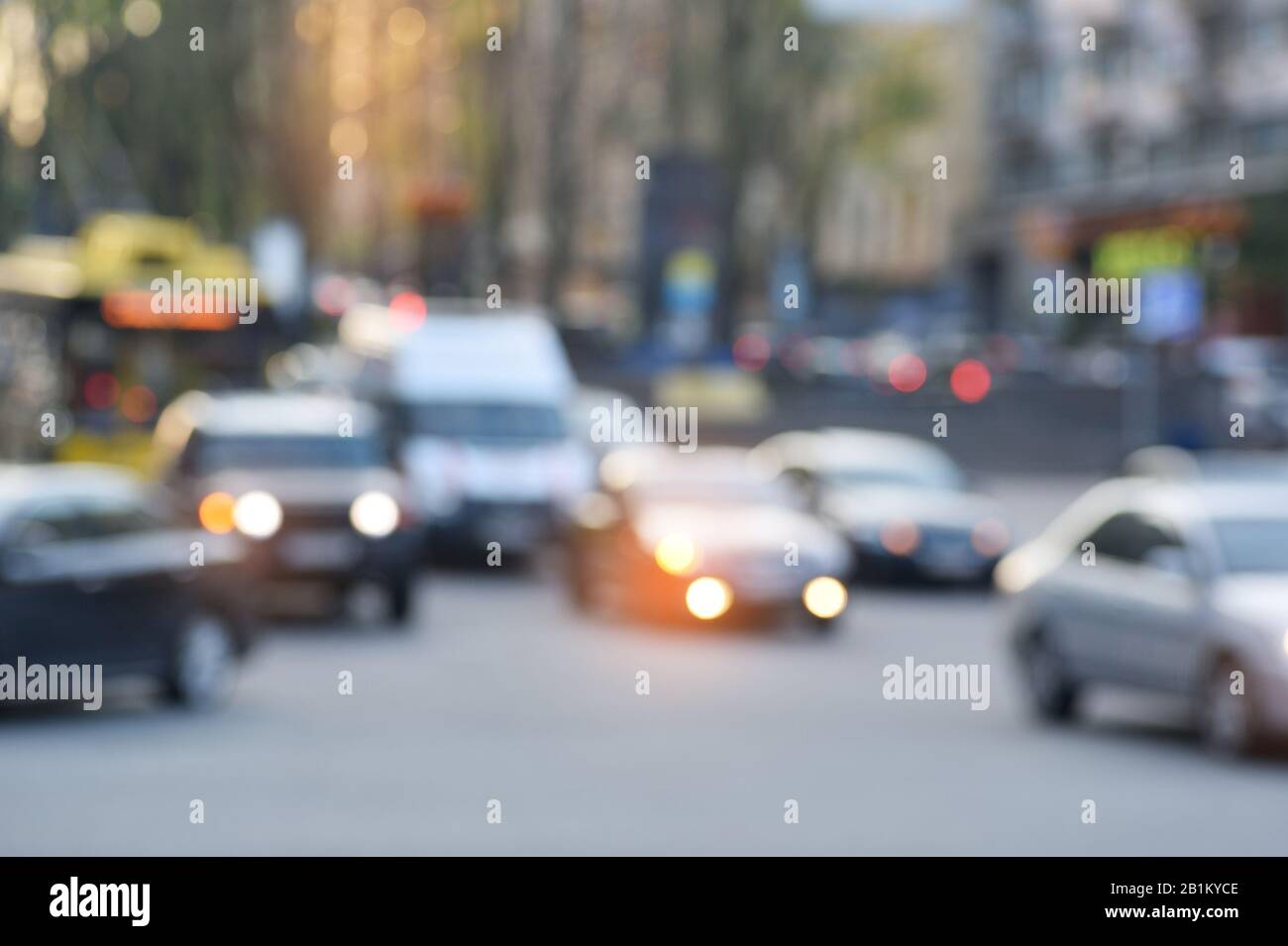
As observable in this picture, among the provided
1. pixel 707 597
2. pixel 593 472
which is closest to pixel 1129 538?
pixel 707 597

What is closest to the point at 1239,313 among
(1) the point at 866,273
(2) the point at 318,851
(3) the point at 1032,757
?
(1) the point at 866,273

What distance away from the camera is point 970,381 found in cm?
5006

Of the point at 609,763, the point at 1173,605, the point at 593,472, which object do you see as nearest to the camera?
the point at 609,763

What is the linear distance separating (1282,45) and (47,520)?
54.8 metres

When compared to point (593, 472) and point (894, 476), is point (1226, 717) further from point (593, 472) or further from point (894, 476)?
point (593, 472)

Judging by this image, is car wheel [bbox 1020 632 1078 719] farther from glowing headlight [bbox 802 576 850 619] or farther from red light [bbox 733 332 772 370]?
red light [bbox 733 332 772 370]

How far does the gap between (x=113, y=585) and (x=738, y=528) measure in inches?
308

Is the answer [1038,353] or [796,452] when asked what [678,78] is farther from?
[796,452]

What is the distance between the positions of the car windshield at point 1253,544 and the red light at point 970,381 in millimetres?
33411

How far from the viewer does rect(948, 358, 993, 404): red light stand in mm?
49594

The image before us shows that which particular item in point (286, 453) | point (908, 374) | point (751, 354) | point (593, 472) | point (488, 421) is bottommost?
point (593, 472)

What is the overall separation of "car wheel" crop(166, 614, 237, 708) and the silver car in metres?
4.75

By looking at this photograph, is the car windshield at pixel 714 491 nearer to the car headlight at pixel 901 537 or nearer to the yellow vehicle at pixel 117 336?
the car headlight at pixel 901 537

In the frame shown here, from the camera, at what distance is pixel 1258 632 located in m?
14.7
